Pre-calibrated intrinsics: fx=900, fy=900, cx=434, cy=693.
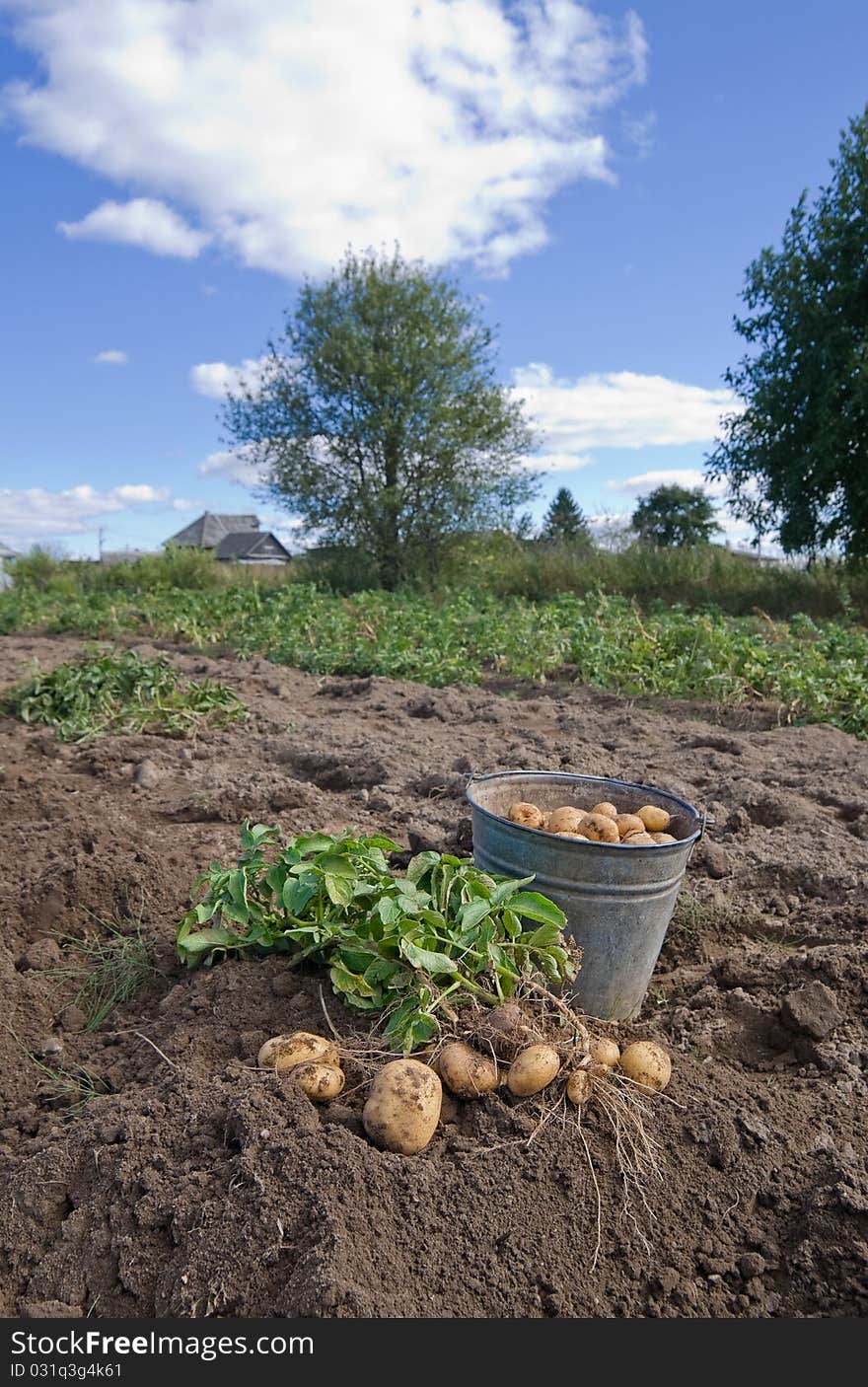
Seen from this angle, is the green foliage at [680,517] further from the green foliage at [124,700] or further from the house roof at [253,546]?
the green foliage at [124,700]

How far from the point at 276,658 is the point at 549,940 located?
7280 millimetres

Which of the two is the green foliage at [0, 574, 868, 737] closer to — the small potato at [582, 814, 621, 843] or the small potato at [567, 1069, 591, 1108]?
the small potato at [582, 814, 621, 843]

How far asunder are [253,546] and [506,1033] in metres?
60.7

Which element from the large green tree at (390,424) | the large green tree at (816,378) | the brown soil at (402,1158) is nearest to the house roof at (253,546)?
the large green tree at (390,424)

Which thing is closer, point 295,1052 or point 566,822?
point 295,1052

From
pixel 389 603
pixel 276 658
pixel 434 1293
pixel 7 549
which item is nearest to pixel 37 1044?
pixel 434 1293

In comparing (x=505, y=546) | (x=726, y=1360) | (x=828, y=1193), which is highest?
(x=505, y=546)

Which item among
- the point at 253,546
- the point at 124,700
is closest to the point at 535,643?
the point at 124,700

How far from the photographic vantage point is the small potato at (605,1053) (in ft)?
7.23

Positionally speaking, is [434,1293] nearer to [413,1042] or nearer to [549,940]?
[413,1042]

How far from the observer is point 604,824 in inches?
104

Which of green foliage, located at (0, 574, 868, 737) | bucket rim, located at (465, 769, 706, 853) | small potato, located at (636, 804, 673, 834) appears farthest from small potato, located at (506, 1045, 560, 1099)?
green foliage, located at (0, 574, 868, 737)

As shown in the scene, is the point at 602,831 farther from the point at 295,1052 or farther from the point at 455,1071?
the point at 295,1052

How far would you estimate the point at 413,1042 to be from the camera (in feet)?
6.97
